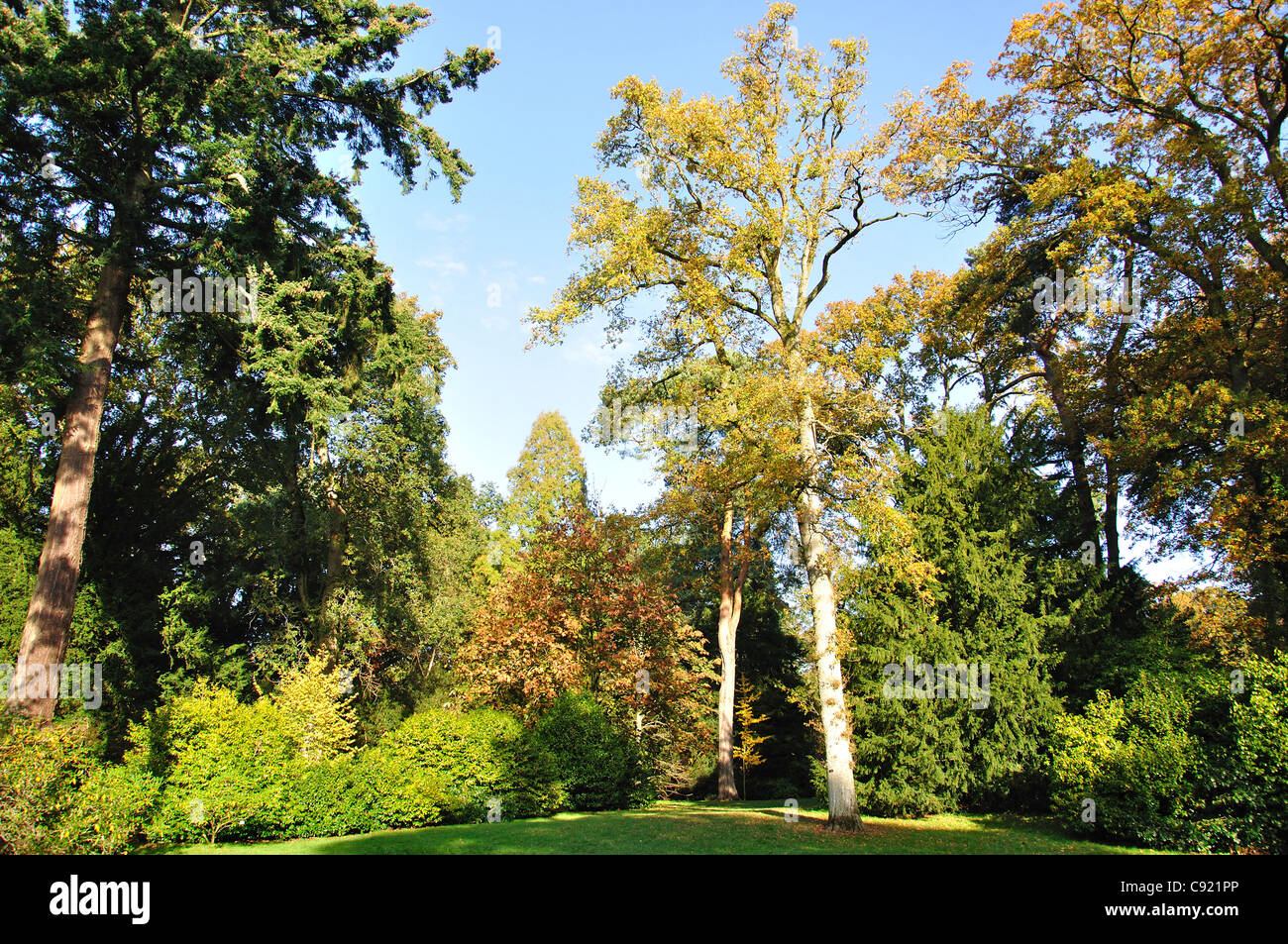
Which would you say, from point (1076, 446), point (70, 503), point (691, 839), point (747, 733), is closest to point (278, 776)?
point (70, 503)

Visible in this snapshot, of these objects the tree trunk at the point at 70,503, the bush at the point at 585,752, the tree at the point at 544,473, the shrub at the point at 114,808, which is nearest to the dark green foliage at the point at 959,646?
the bush at the point at 585,752

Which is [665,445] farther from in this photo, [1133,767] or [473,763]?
[1133,767]

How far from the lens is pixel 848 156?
14.2 meters

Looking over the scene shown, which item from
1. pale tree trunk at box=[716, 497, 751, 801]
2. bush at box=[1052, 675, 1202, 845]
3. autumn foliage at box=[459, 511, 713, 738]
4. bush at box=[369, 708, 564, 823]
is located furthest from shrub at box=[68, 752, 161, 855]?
pale tree trunk at box=[716, 497, 751, 801]

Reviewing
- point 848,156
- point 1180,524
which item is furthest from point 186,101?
point 1180,524

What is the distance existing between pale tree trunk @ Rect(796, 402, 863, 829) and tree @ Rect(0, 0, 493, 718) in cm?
1188

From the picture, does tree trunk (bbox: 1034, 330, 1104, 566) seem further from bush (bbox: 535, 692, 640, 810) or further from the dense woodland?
bush (bbox: 535, 692, 640, 810)

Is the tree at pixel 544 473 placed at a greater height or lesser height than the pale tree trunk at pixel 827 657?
greater

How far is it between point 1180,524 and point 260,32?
26.9 m

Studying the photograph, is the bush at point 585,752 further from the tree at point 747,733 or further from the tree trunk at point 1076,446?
the tree trunk at point 1076,446

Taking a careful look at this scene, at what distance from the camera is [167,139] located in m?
14.9

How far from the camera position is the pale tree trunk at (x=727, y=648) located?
22.0 meters

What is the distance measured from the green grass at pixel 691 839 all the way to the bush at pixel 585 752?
2.11 metres

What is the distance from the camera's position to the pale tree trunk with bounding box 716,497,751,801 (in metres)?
22.0
